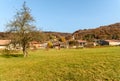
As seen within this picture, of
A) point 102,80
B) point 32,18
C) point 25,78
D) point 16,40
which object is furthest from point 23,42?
point 102,80

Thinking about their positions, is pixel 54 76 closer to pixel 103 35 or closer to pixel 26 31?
pixel 26 31

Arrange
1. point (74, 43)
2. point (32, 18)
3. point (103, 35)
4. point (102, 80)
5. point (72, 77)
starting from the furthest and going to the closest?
point (103, 35)
point (74, 43)
point (32, 18)
point (72, 77)
point (102, 80)

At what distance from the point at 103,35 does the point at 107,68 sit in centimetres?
14004

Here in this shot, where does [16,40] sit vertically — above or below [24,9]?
below

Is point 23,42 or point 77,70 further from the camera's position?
point 23,42

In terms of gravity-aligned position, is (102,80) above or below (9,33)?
below

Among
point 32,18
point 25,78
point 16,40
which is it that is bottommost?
point 25,78

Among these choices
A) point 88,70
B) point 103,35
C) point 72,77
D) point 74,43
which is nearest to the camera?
point 72,77

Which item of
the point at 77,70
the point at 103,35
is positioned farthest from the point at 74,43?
the point at 77,70

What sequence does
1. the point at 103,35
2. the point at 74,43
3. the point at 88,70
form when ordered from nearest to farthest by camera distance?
the point at 88,70 < the point at 74,43 < the point at 103,35

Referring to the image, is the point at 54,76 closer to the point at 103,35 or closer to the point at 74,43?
the point at 74,43

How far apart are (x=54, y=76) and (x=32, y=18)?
85.1 feet

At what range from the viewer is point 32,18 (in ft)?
127

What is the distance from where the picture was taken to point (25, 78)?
1452 cm
